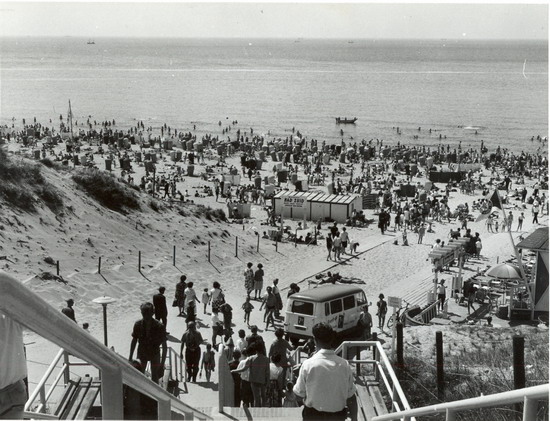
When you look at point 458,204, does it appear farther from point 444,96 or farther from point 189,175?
point 444,96

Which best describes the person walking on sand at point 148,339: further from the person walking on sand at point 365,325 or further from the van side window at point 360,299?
the van side window at point 360,299

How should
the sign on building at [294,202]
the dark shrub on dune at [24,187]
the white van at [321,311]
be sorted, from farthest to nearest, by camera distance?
the sign on building at [294,202]
the dark shrub on dune at [24,187]
the white van at [321,311]

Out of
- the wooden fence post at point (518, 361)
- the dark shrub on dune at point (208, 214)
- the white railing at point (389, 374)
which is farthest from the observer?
the dark shrub on dune at point (208, 214)

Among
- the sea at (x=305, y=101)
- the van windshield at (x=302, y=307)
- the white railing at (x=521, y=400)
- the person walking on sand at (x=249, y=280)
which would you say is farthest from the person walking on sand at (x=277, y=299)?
the sea at (x=305, y=101)

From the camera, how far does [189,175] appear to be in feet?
132

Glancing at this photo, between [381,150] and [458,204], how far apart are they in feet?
66.1

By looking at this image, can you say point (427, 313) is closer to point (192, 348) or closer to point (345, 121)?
point (192, 348)

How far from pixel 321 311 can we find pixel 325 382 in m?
9.52

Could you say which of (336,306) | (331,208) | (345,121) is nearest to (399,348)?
(336,306)

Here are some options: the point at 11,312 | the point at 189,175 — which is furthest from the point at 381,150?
the point at 11,312

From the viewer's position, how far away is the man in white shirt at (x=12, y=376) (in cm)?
215

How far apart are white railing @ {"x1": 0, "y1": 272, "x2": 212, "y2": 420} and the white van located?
11.0 meters

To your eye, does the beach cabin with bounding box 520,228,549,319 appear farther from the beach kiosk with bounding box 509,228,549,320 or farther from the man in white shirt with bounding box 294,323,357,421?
the man in white shirt with bounding box 294,323,357,421

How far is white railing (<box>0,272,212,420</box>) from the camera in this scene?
1676mm
